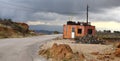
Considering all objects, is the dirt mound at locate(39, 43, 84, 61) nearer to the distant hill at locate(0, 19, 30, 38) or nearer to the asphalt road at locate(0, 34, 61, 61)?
the asphalt road at locate(0, 34, 61, 61)

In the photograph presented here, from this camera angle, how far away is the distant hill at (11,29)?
7432 centimetres

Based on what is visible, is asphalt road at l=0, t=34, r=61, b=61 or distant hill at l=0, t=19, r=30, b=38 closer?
asphalt road at l=0, t=34, r=61, b=61

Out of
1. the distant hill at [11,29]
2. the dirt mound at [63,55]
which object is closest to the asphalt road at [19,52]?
the dirt mound at [63,55]

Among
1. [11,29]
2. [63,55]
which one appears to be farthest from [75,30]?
[63,55]

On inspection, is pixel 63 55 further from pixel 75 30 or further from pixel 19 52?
pixel 75 30

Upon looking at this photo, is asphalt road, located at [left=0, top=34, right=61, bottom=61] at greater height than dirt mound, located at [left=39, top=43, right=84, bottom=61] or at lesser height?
lesser

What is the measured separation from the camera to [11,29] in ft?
272

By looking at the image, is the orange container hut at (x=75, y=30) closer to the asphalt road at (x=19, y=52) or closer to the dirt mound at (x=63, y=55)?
the asphalt road at (x=19, y=52)

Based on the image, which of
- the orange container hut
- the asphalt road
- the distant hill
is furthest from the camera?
the distant hill

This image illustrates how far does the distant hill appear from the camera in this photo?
74.3 metres

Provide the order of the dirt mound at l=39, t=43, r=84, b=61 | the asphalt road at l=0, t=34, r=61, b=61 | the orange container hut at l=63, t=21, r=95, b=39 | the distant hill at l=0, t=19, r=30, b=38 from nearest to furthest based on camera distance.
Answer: the dirt mound at l=39, t=43, r=84, b=61, the asphalt road at l=0, t=34, r=61, b=61, the orange container hut at l=63, t=21, r=95, b=39, the distant hill at l=0, t=19, r=30, b=38

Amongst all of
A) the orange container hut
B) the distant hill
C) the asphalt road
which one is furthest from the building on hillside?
the asphalt road

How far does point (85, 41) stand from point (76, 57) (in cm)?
2313

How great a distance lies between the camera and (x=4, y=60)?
85.0 ft
